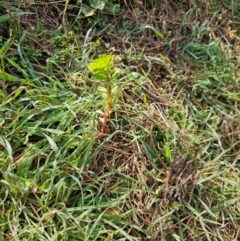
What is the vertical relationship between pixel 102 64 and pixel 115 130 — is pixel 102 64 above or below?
above

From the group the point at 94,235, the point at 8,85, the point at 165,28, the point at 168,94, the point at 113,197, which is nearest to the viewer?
the point at 94,235

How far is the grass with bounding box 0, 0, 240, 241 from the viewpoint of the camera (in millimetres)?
1785

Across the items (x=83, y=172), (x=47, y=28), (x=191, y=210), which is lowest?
(x=191, y=210)

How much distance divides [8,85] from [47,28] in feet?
1.21

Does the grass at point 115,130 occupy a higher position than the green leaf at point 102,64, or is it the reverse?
the green leaf at point 102,64

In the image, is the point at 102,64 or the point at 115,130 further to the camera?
the point at 115,130

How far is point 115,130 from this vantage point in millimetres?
1982

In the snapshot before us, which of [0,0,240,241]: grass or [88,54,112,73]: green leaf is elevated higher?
[88,54,112,73]: green leaf

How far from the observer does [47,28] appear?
88.4 inches

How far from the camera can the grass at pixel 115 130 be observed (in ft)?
5.86

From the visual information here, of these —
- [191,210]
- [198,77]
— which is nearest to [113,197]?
[191,210]

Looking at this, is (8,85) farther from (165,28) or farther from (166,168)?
(165,28)

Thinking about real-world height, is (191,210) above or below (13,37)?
below

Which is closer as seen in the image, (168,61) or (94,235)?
(94,235)
